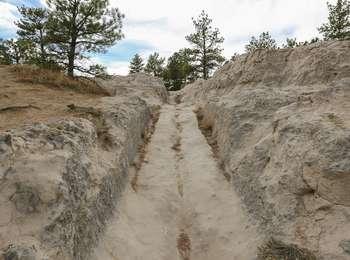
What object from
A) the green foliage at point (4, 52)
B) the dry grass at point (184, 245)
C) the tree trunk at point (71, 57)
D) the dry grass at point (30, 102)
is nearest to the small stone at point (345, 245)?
the dry grass at point (184, 245)

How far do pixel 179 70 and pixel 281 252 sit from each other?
155 feet

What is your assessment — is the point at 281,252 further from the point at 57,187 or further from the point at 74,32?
the point at 74,32

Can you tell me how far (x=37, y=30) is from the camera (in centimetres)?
3225

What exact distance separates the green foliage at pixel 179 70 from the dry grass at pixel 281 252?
41.3 meters

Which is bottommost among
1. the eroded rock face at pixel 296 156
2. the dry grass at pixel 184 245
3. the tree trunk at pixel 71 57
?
the dry grass at pixel 184 245

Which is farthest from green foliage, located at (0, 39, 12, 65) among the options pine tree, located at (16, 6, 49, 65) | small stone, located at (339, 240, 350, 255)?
Result: small stone, located at (339, 240, 350, 255)

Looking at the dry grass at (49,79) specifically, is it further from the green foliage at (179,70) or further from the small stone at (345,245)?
the green foliage at (179,70)

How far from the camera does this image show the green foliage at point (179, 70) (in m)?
51.3

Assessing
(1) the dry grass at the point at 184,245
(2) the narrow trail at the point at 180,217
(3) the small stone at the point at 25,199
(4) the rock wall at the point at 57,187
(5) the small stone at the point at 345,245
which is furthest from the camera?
(1) the dry grass at the point at 184,245

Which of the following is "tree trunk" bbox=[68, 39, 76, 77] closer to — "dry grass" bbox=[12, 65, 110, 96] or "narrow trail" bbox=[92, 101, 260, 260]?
"dry grass" bbox=[12, 65, 110, 96]

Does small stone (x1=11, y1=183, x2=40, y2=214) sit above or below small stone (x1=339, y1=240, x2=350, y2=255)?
above

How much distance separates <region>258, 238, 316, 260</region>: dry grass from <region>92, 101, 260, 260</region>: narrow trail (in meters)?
0.45

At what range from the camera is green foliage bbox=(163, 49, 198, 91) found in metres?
51.3

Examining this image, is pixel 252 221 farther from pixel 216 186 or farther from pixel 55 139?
pixel 55 139
